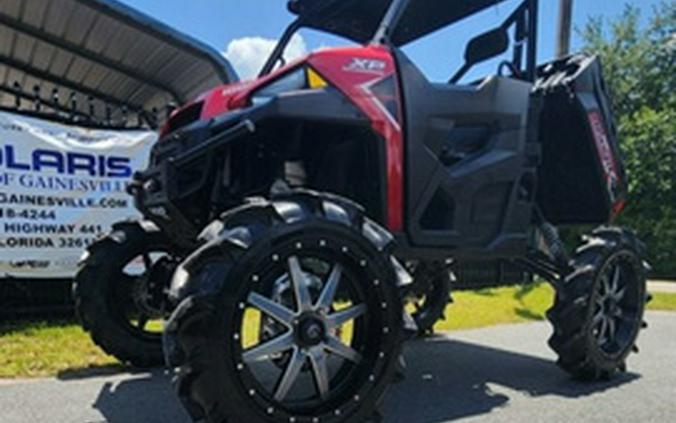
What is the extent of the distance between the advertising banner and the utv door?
15.0 feet

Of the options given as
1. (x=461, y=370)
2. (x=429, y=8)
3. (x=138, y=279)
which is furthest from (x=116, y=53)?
(x=461, y=370)

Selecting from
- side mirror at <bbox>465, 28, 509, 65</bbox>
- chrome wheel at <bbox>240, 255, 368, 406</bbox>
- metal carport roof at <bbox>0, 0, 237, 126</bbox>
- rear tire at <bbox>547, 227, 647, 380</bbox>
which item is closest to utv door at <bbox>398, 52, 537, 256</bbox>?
side mirror at <bbox>465, 28, 509, 65</bbox>

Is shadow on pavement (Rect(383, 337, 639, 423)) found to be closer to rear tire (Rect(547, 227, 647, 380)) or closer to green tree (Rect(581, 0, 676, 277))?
rear tire (Rect(547, 227, 647, 380))

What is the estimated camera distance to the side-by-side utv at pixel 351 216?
3.09m

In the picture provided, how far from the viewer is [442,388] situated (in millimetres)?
4543

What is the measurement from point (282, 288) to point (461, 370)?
7.55 feet

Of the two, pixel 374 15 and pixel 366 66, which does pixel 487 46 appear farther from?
pixel 366 66

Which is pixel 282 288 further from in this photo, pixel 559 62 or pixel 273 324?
pixel 559 62

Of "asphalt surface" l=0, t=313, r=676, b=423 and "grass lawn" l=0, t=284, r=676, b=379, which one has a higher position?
"asphalt surface" l=0, t=313, r=676, b=423

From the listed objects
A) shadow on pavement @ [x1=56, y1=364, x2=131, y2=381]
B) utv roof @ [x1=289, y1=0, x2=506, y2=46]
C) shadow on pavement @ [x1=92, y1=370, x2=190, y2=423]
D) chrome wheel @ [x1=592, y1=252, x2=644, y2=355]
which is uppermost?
utv roof @ [x1=289, y1=0, x2=506, y2=46]

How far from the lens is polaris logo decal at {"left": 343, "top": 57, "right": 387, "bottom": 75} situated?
12.7 ft

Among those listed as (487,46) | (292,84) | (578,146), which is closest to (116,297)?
(292,84)

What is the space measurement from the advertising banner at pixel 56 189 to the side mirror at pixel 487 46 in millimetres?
4479

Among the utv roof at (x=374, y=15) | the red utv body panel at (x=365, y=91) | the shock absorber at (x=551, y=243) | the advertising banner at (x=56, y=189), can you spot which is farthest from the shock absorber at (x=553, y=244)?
the advertising banner at (x=56, y=189)
